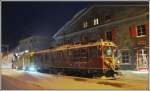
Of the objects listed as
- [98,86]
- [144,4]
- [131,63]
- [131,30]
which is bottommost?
[98,86]

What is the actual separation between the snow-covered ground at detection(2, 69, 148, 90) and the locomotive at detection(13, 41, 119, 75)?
0.10 m

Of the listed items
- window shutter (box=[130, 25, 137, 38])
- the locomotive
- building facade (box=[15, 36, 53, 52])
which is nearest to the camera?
window shutter (box=[130, 25, 137, 38])

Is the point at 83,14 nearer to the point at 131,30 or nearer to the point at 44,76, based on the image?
the point at 131,30

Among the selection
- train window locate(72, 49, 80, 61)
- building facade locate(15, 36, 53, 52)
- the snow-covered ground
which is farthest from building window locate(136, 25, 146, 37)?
building facade locate(15, 36, 53, 52)

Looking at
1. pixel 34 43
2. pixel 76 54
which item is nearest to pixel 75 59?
pixel 76 54

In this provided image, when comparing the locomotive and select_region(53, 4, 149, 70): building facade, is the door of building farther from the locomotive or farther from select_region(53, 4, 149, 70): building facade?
the locomotive

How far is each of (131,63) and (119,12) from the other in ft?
2.14

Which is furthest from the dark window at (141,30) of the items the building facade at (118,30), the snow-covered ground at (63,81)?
the snow-covered ground at (63,81)

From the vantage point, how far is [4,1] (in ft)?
13.6

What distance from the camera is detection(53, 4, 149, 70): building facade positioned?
4008 mm

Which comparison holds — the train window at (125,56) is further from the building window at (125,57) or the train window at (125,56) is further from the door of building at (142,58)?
the door of building at (142,58)

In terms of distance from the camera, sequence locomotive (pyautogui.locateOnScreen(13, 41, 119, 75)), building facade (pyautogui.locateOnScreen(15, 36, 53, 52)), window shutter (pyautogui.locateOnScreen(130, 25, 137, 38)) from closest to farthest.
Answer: window shutter (pyautogui.locateOnScreen(130, 25, 137, 38))
locomotive (pyautogui.locateOnScreen(13, 41, 119, 75))
building facade (pyautogui.locateOnScreen(15, 36, 53, 52))

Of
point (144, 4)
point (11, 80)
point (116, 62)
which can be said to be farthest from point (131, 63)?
point (11, 80)

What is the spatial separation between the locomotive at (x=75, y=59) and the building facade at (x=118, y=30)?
84mm
